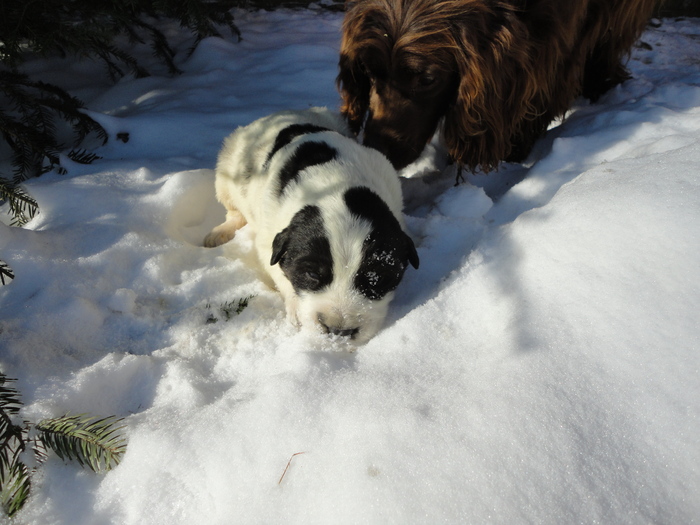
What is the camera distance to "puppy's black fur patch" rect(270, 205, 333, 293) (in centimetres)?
194

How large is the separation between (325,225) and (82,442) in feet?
3.80

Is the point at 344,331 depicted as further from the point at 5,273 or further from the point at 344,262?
the point at 5,273

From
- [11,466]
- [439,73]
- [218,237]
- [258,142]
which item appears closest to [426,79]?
[439,73]

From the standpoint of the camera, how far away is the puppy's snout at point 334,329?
1.88m

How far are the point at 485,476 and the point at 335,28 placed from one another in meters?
5.47

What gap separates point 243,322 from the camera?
2113mm

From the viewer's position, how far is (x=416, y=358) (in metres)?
1.77

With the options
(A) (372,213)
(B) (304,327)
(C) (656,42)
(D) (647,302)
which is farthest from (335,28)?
(D) (647,302)

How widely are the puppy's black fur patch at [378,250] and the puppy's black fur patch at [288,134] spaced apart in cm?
78

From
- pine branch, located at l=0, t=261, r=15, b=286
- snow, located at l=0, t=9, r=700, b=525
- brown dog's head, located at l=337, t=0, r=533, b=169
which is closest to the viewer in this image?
snow, located at l=0, t=9, r=700, b=525

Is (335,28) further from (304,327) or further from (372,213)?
(304,327)

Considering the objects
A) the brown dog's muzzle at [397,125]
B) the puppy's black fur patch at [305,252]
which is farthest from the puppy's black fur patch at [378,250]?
the brown dog's muzzle at [397,125]

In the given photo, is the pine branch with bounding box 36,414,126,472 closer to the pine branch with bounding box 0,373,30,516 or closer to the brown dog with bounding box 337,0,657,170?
the pine branch with bounding box 0,373,30,516

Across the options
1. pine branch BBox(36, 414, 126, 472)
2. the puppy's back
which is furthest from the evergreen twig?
the puppy's back
